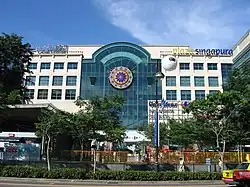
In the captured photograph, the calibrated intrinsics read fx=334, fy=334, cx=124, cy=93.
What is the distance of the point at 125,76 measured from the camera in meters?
82.1

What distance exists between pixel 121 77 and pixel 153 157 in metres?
50.2

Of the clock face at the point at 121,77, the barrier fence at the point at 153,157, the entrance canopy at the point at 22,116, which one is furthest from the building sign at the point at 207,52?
the barrier fence at the point at 153,157

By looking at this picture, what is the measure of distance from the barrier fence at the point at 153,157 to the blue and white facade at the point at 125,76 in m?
47.5

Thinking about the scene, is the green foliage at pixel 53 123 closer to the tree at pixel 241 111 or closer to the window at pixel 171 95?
the tree at pixel 241 111

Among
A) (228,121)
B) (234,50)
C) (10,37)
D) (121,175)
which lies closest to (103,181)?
(121,175)

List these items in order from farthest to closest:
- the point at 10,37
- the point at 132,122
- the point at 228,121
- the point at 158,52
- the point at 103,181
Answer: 1. the point at 158,52
2. the point at 132,122
3. the point at 10,37
4. the point at 228,121
5. the point at 103,181

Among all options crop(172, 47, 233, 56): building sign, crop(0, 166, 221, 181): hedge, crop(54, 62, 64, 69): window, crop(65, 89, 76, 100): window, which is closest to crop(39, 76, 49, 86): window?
crop(54, 62, 64, 69): window

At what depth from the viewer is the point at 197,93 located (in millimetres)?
81625

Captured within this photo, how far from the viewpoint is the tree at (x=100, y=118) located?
30938 mm

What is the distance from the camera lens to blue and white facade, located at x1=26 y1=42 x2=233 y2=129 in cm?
8175

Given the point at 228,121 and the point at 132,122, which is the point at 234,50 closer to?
the point at 132,122

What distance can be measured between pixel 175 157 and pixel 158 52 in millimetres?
58394

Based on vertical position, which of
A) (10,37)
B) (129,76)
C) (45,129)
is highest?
(129,76)

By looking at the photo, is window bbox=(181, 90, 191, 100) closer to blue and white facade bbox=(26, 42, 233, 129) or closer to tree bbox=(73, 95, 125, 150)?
blue and white facade bbox=(26, 42, 233, 129)
